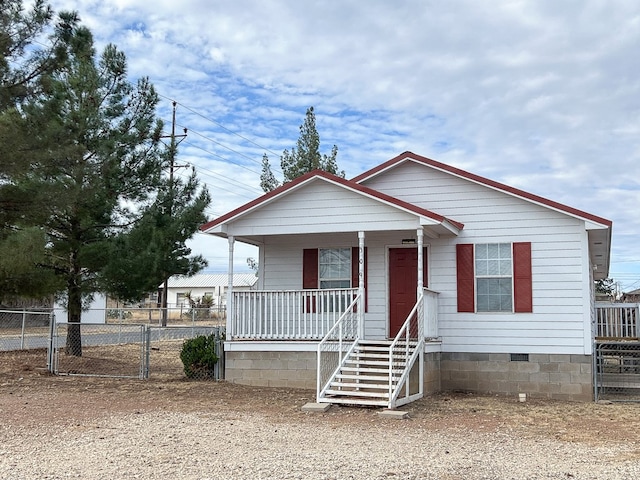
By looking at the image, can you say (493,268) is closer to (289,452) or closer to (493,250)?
(493,250)

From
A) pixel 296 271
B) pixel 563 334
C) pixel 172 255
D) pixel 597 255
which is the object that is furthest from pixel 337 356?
pixel 597 255

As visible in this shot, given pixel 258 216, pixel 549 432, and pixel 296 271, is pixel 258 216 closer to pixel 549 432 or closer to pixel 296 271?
pixel 296 271

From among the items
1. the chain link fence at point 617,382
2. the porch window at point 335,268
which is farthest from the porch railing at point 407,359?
the chain link fence at point 617,382

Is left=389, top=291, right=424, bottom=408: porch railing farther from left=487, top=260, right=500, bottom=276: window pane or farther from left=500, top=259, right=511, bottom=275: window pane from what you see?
left=500, top=259, right=511, bottom=275: window pane

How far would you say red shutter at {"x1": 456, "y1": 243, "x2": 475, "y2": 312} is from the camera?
13570 millimetres

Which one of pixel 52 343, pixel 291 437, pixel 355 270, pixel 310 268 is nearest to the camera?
pixel 291 437

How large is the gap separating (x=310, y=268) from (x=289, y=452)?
7405 millimetres

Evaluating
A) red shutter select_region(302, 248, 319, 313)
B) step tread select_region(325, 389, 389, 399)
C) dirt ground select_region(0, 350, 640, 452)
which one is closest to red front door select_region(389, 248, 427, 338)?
red shutter select_region(302, 248, 319, 313)

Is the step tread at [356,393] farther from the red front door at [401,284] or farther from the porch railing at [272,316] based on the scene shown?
the red front door at [401,284]

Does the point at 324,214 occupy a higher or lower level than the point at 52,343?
higher

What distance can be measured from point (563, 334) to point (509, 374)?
4.22 ft

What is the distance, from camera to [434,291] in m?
13.5

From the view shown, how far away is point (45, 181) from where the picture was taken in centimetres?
1497

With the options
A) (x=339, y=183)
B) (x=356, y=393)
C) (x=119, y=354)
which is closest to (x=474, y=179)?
(x=339, y=183)
